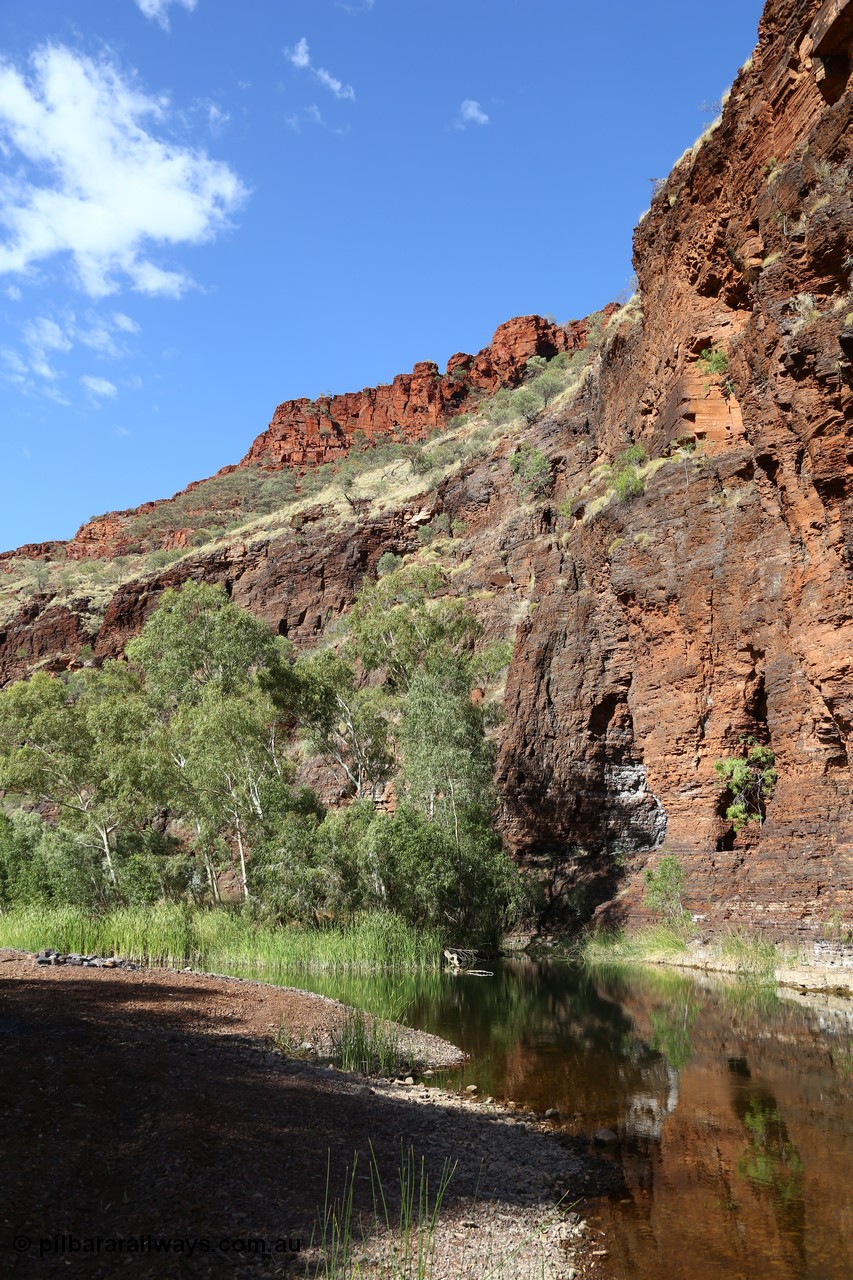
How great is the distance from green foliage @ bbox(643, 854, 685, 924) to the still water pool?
4.63 m

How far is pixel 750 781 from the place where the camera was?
2378cm

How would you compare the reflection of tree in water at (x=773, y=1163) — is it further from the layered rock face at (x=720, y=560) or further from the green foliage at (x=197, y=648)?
the green foliage at (x=197, y=648)

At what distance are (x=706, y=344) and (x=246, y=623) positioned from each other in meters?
24.4

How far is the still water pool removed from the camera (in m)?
6.05

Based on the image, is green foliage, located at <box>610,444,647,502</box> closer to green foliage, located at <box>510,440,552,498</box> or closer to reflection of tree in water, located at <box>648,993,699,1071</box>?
green foliage, located at <box>510,440,552,498</box>

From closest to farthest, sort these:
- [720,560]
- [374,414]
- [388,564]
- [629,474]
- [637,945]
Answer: [637,945]
[720,560]
[629,474]
[388,564]
[374,414]

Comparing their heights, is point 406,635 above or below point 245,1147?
above

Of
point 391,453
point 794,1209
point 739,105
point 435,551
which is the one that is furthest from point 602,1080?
point 391,453

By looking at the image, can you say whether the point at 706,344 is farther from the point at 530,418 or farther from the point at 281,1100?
the point at 530,418

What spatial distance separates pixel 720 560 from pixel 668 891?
33.5ft

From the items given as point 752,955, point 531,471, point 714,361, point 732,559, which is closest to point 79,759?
point 752,955

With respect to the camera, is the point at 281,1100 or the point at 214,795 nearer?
the point at 281,1100

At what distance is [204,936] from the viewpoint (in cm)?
2272

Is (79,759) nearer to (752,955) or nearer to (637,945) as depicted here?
(637,945)
